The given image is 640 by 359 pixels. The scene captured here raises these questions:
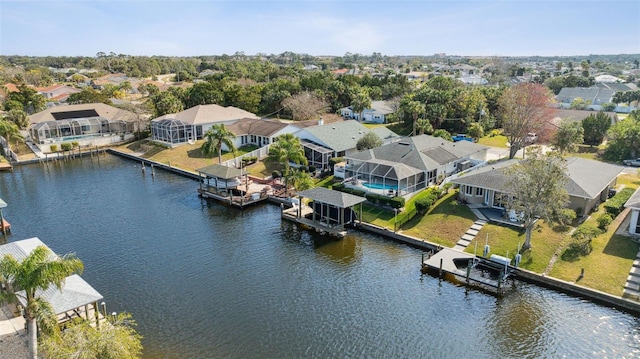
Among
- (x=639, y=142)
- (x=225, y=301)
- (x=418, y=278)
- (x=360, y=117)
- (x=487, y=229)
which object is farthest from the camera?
(x=360, y=117)

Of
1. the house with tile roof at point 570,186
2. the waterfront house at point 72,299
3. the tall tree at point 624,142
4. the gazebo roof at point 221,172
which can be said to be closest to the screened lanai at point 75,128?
the gazebo roof at point 221,172

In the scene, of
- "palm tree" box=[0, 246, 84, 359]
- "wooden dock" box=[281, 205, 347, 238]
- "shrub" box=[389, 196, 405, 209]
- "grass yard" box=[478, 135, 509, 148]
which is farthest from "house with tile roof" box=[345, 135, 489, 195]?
"palm tree" box=[0, 246, 84, 359]

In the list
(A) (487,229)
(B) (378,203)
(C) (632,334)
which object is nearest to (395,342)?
(C) (632,334)

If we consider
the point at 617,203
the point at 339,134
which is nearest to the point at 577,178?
the point at 617,203

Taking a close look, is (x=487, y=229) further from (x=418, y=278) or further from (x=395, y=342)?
(x=395, y=342)

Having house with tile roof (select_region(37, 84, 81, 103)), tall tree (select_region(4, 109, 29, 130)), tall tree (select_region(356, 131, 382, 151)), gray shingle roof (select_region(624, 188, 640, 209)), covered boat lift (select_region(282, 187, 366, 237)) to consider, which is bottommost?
covered boat lift (select_region(282, 187, 366, 237))

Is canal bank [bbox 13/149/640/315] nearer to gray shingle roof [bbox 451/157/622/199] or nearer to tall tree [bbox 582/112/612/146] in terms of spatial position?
gray shingle roof [bbox 451/157/622/199]
